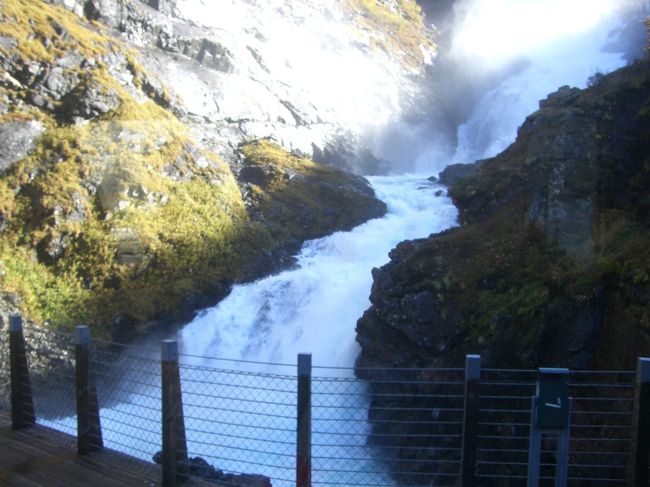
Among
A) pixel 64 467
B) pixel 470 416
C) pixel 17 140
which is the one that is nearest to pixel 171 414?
pixel 64 467

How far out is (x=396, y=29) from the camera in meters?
44.8

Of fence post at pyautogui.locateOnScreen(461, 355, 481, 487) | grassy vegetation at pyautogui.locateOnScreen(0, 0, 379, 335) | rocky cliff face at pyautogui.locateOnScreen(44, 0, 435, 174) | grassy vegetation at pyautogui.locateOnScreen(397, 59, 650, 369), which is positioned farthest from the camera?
rocky cliff face at pyautogui.locateOnScreen(44, 0, 435, 174)

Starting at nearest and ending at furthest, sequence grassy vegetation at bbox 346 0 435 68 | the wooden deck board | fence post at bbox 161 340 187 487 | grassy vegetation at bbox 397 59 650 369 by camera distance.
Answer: fence post at bbox 161 340 187 487 → the wooden deck board → grassy vegetation at bbox 397 59 650 369 → grassy vegetation at bbox 346 0 435 68

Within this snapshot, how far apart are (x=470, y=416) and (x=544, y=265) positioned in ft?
22.6

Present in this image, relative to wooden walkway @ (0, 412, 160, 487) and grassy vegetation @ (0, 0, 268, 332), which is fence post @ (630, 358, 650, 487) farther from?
grassy vegetation @ (0, 0, 268, 332)

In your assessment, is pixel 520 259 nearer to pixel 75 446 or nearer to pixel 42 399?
pixel 75 446

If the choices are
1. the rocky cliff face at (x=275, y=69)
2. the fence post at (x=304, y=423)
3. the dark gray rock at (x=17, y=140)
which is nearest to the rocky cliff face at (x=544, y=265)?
the fence post at (x=304, y=423)

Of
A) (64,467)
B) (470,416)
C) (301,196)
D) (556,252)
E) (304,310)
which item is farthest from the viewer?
(301,196)

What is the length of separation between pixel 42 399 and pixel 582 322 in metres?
10.8

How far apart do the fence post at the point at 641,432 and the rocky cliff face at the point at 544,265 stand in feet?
12.7

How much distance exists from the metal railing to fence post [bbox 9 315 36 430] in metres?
0.01

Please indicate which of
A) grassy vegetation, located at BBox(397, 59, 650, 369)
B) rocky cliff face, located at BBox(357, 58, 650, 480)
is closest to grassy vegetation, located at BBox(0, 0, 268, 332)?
rocky cliff face, located at BBox(357, 58, 650, 480)

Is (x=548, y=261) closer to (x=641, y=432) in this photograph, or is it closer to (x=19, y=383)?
(x=641, y=432)

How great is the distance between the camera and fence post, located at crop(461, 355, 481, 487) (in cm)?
483
